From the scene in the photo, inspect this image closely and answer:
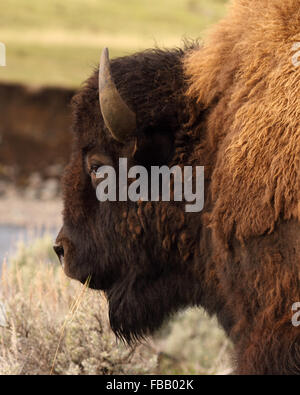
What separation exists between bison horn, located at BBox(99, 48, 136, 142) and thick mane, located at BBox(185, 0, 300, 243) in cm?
37

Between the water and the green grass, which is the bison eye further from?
the green grass

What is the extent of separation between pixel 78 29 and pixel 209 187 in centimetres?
4332

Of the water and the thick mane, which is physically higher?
the thick mane

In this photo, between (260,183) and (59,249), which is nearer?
(260,183)

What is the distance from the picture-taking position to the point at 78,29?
148 feet

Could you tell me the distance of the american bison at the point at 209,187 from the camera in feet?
9.75

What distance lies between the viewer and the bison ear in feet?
11.6

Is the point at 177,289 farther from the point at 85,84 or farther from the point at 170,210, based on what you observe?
the point at 85,84

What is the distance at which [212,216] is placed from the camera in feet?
10.6

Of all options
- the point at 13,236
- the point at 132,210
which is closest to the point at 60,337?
the point at 132,210

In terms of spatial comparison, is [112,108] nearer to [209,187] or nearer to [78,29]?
[209,187]

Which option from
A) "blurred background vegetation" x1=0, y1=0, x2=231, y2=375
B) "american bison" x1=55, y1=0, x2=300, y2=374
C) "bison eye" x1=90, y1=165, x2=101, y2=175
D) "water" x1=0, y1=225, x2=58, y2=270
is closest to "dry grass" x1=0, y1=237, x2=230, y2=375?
"blurred background vegetation" x1=0, y1=0, x2=231, y2=375

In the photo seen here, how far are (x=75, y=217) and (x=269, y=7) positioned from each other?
1495 mm

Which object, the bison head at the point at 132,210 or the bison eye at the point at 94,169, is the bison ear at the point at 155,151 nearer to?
the bison head at the point at 132,210
